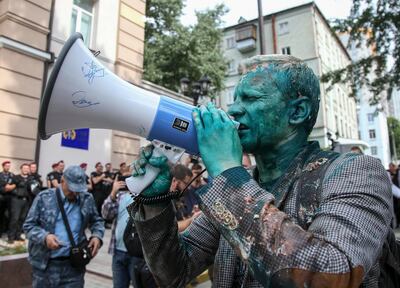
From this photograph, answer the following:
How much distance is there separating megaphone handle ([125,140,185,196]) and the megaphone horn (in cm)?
3

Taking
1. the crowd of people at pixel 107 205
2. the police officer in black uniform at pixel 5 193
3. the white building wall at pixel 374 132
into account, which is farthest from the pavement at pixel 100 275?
the white building wall at pixel 374 132

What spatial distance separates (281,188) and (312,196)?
0.46 ft

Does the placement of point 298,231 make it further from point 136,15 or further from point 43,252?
point 136,15

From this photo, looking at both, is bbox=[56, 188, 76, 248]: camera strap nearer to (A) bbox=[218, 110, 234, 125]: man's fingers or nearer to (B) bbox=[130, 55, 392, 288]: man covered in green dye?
(B) bbox=[130, 55, 392, 288]: man covered in green dye

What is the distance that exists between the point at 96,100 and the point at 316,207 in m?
0.91

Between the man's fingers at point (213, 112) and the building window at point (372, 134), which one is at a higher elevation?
the building window at point (372, 134)

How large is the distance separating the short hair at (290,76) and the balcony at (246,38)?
31.8 metres

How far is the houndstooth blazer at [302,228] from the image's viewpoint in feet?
2.89

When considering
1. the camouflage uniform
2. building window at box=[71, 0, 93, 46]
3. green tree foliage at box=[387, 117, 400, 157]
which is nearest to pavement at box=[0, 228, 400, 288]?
the camouflage uniform

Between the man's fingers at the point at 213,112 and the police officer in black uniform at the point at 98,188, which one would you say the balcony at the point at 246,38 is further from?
the man's fingers at the point at 213,112

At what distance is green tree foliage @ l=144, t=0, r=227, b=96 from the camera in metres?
A: 17.7

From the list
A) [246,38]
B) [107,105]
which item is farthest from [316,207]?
[246,38]

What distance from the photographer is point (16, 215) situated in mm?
7367

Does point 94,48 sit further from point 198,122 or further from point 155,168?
point 198,122
